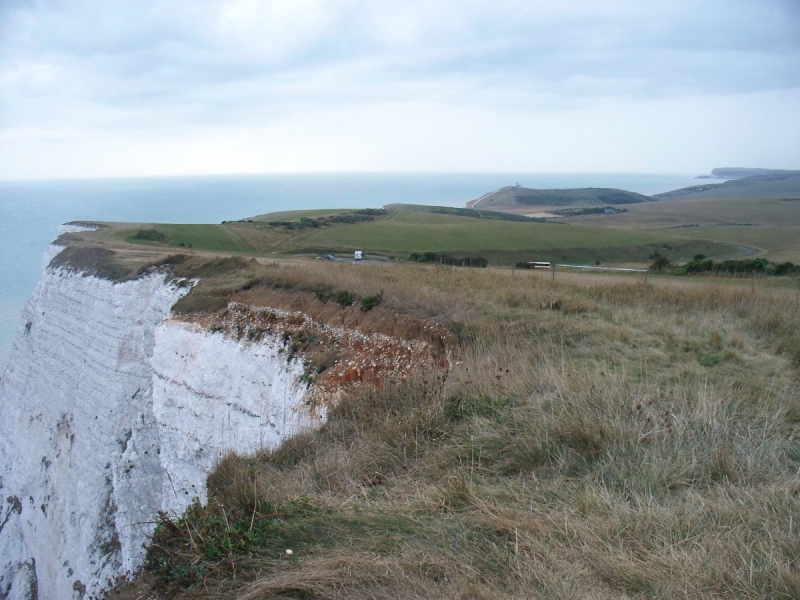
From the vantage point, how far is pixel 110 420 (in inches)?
671

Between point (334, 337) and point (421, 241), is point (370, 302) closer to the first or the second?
point (334, 337)

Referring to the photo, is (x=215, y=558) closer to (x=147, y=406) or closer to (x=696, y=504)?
(x=696, y=504)

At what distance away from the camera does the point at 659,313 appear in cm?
921

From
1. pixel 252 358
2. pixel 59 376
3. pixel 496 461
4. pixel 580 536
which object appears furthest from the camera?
pixel 59 376

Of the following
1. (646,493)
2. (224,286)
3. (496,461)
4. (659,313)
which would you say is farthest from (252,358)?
(646,493)

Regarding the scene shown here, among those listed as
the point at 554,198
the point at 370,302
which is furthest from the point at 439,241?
the point at 554,198

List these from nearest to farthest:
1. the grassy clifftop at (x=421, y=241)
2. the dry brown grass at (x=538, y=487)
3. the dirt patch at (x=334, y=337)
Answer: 1. the dry brown grass at (x=538, y=487)
2. the dirt patch at (x=334, y=337)
3. the grassy clifftop at (x=421, y=241)

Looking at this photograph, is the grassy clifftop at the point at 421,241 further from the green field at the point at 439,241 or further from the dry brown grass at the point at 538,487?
the dry brown grass at the point at 538,487

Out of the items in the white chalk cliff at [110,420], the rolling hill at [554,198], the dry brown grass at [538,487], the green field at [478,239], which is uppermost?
the rolling hill at [554,198]

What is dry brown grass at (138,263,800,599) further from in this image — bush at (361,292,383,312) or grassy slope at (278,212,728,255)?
grassy slope at (278,212,728,255)

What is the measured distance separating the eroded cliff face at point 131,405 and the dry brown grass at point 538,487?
146 inches

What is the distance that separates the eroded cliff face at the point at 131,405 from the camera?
452 inches

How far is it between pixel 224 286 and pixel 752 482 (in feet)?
51.6

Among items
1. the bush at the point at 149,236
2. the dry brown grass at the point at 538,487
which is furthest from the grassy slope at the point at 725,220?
the dry brown grass at the point at 538,487
